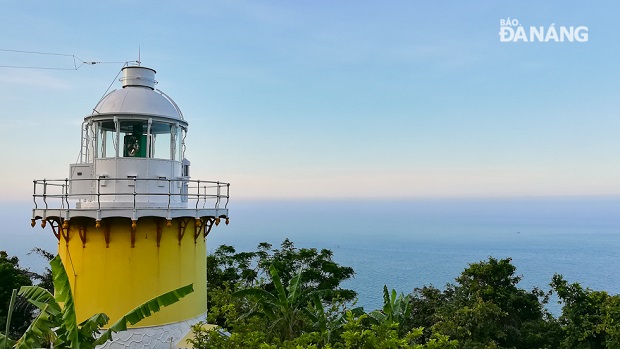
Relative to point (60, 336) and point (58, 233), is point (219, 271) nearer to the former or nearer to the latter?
point (58, 233)

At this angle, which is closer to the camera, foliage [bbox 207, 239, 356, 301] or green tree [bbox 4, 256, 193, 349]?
green tree [bbox 4, 256, 193, 349]

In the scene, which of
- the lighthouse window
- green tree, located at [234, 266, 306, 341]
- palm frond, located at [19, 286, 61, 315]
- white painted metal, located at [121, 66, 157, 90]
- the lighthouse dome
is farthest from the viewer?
white painted metal, located at [121, 66, 157, 90]

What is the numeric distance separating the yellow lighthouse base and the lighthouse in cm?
2

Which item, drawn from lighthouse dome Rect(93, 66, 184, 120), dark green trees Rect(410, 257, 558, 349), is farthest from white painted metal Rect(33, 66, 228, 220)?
dark green trees Rect(410, 257, 558, 349)

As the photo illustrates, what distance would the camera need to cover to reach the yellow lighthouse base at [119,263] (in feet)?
37.9

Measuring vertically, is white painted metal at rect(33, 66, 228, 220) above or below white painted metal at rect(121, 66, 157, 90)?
below

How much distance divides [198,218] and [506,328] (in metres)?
10.7

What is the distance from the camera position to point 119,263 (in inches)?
457

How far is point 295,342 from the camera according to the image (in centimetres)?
871

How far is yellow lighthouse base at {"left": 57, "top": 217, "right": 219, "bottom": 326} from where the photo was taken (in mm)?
11547

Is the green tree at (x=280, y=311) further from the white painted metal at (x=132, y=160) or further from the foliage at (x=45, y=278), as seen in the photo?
the foliage at (x=45, y=278)

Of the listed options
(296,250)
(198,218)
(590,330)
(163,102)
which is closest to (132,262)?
(198,218)

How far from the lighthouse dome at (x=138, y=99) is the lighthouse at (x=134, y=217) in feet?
0.09

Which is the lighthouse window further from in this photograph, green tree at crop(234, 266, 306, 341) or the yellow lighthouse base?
green tree at crop(234, 266, 306, 341)
